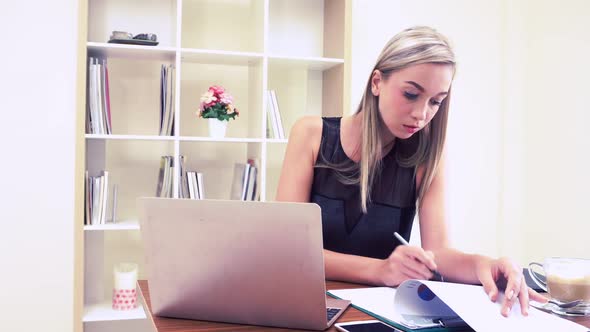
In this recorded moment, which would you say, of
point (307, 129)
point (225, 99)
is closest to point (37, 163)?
point (225, 99)

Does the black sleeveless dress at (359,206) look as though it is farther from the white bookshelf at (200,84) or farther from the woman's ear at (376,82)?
the white bookshelf at (200,84)

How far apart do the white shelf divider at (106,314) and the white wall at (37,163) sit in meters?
0.23

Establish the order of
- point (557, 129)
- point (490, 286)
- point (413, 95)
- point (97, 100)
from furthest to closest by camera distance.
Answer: point (557, 129) < point (97, 100) < point (413, 95) < point (490, 286)

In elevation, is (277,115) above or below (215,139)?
above

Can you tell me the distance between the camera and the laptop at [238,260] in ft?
3.11

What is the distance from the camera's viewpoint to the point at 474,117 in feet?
12.1

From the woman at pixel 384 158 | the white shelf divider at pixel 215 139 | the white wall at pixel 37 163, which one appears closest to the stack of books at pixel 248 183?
the white shelf divider at pixel 215 139

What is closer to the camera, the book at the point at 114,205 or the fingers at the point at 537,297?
the fingers at the point at 537,297

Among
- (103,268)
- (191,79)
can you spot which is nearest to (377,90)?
(191,79)

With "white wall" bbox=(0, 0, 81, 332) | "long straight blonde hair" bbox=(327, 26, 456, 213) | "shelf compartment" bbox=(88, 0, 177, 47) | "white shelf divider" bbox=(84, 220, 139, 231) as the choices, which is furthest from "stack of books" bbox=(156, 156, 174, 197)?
"long straight blonde hair" bbox=(327, 26, 456, 213)

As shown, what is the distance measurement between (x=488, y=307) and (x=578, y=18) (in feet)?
9.19

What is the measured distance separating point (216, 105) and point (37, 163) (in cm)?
87

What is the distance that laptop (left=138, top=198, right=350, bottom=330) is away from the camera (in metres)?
0.95

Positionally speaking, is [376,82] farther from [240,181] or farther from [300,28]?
[300,28]
